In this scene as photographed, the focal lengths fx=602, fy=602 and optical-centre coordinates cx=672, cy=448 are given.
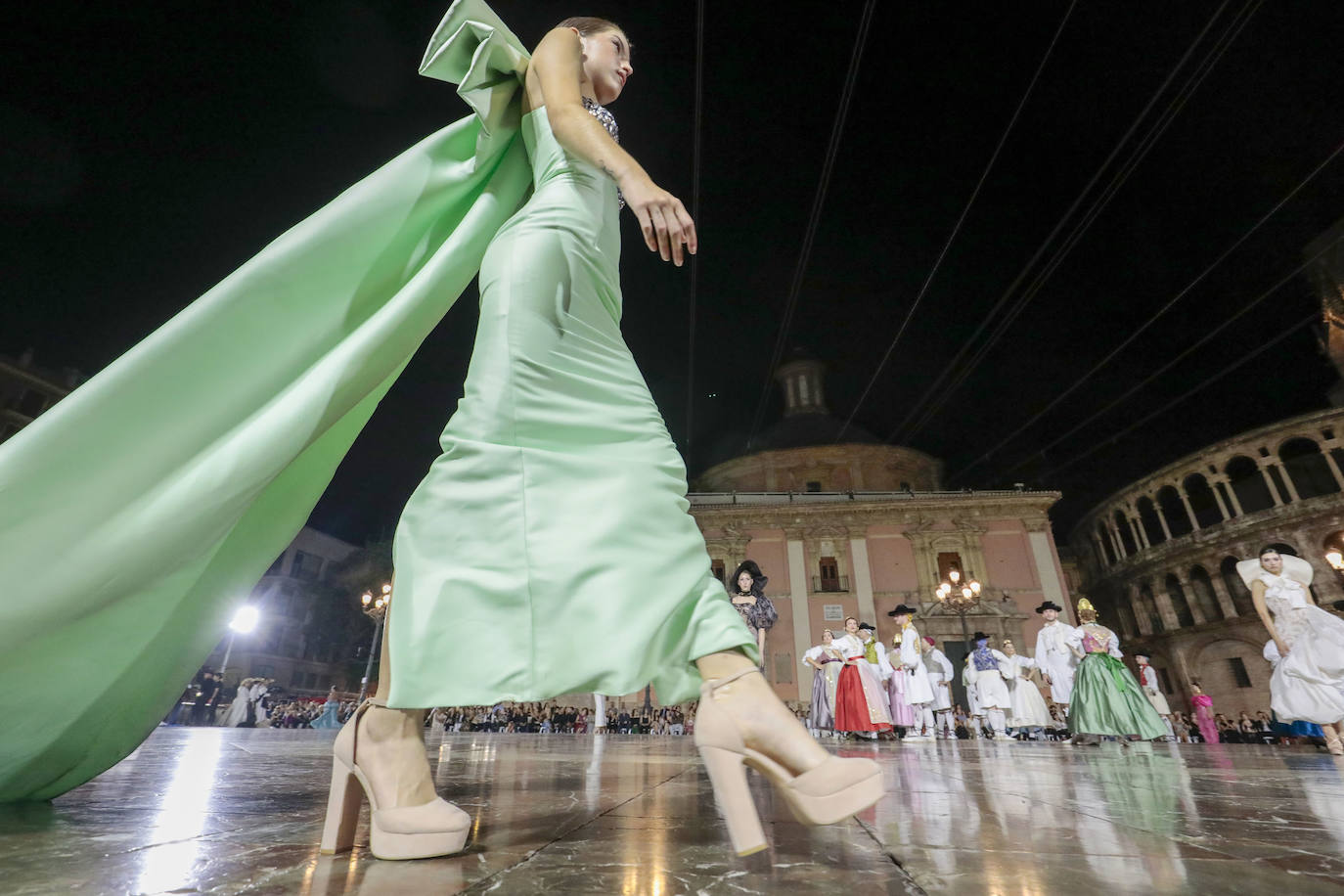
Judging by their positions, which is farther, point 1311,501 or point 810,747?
point 1311,501

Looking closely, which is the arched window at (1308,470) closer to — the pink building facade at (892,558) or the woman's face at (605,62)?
the pink building facade at (892,558)

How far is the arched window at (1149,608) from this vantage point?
32250 millimetres

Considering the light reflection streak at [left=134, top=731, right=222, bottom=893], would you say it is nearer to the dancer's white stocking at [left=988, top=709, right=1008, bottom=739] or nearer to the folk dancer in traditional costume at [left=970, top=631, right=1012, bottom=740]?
the folk dancer in traditional costume at [left=970, top=631, right=1012, bottom=740]

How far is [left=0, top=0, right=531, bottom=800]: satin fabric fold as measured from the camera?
1080mm

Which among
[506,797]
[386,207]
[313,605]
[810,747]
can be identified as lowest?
[506,797]

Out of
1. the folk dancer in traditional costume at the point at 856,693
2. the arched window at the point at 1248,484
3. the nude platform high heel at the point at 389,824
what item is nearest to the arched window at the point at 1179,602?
the arched window at the point at 1248,484

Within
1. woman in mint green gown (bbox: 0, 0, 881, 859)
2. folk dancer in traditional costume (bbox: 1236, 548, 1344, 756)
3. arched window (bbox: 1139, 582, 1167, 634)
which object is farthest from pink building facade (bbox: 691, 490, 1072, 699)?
woman in mint green gown (bbox: 0, 0, 881, 859)

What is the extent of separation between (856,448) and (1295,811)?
31901mm

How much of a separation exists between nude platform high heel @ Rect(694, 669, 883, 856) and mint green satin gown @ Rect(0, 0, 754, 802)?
0.43 ft

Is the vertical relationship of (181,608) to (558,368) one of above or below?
below

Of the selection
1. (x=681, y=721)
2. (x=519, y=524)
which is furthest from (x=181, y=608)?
(x=681, y=721)

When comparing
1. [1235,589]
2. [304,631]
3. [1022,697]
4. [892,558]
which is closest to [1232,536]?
[1235,589]

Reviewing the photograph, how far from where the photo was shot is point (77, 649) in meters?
1.20

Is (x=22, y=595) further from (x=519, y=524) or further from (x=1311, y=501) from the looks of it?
(x=1311, y=501)
